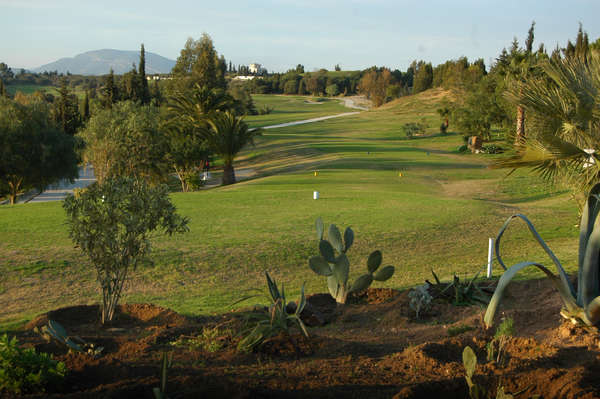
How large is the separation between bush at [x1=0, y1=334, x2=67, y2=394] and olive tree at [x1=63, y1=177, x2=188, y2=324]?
3.16 m

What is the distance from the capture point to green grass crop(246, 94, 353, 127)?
97125 millimetres

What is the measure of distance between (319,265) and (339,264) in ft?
1.13

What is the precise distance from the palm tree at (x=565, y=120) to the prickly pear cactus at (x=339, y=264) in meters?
2.37

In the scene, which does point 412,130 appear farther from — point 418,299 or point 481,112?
point 418,299

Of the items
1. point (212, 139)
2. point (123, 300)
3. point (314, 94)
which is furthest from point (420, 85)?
point (123, 300)

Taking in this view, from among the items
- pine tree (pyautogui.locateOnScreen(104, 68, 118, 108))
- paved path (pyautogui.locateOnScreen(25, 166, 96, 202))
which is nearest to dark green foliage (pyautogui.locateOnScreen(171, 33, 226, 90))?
pine tree (pyautogui.locateOnScreen(104, 68, 118, 108))

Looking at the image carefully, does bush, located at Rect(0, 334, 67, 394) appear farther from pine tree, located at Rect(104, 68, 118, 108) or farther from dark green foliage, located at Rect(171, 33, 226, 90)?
dark green foliage, located at Rect(171, 33, 226, 90)

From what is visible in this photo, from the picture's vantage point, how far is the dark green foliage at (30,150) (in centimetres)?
3500

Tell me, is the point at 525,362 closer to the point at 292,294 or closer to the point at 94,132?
the point at 292,294

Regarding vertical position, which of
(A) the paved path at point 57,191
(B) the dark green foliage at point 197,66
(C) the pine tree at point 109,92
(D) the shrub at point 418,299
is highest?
(B) the dark green foliage at point 197,66

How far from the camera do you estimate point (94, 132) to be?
37375mm

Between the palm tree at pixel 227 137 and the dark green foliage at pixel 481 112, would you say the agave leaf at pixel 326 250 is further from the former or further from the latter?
the dark green foliage at pixel 481 112

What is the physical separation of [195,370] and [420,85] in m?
117

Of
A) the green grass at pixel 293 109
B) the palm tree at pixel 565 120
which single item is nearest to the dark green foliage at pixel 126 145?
the palm tree at pixel 565 120
